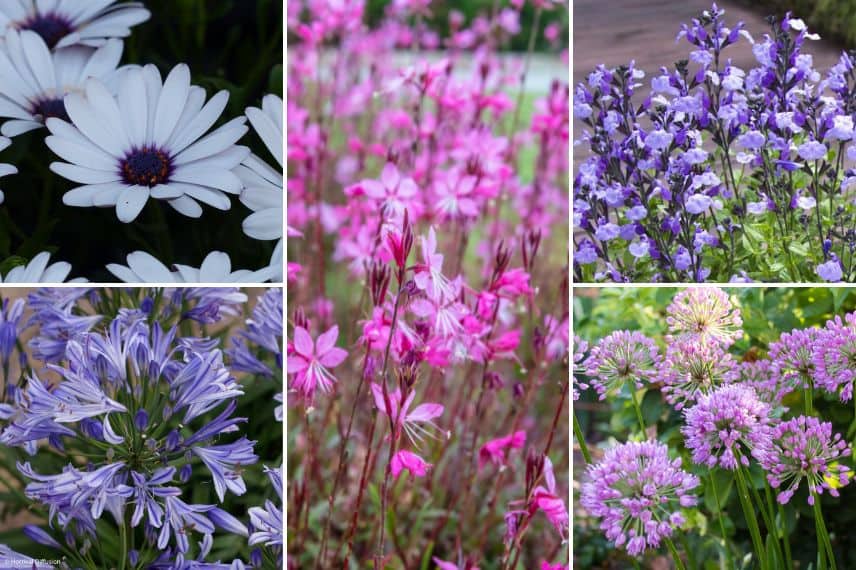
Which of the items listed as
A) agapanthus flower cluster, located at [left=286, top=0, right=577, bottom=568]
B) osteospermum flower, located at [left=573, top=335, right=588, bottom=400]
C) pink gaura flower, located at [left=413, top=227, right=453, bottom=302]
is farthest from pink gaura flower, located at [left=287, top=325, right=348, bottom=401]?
osteospermum flower, located at [left=573, top=335, right=588, bottom=400]

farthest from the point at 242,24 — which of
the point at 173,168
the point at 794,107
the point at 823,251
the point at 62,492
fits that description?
the point at 823,251

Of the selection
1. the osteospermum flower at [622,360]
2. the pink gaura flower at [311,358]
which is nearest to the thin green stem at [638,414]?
the osteospermum flower at [622,360]

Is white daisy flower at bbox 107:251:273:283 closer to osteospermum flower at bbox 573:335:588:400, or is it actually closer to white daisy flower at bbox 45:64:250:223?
white daisy flower at bbox 45:64:250:223

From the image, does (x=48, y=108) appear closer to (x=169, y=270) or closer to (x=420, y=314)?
(x=169, y=270)

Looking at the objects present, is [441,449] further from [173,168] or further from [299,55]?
[299,55]

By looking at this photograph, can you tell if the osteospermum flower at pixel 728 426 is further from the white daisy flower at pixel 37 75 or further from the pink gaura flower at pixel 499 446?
the white daisy flower at pixel 37 75

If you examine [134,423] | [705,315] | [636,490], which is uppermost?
[705,315]

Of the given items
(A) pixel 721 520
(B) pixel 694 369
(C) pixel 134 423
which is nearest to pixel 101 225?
(C) pixel 134 423
